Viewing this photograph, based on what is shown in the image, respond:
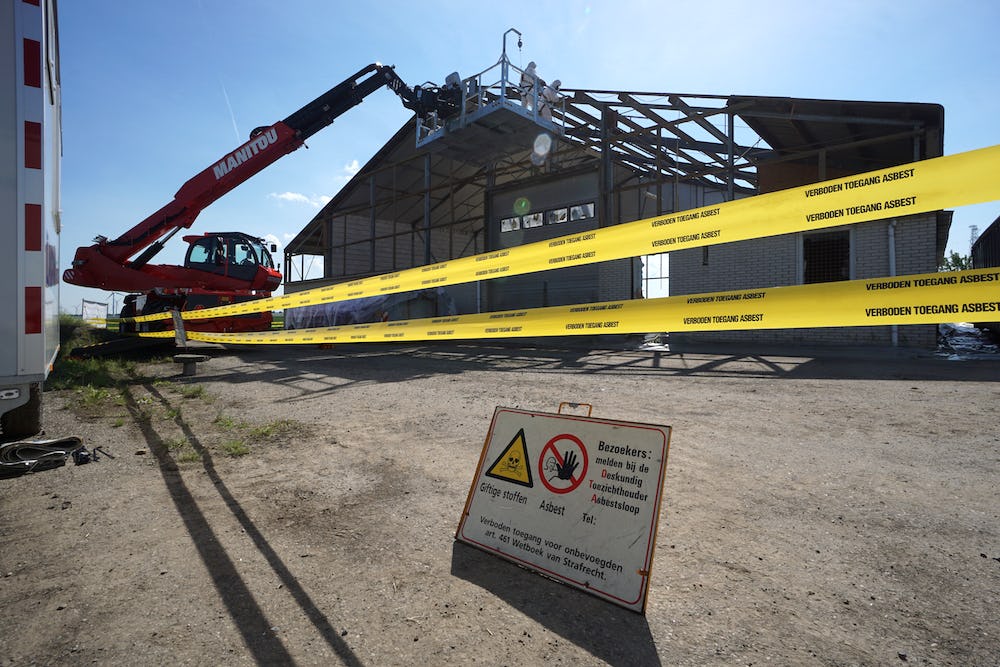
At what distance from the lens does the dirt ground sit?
1844 mm

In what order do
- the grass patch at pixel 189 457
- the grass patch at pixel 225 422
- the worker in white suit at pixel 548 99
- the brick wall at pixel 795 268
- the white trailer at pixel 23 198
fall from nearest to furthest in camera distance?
the white trailer at pixel 23 198
the grass patch at pixel 189 457
the grass patch at pixel 225 422
the brick wall at pixel 795 268
the worker in white suit at pixel 548 99

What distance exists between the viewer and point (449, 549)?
101 inches

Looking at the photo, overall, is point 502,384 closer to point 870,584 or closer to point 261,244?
point 870,584

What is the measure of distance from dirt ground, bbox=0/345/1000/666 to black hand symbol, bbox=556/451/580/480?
0.52 meters

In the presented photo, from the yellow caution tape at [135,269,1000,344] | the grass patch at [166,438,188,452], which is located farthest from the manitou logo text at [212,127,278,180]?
the yellow caution tape at [135,269,1000,344]

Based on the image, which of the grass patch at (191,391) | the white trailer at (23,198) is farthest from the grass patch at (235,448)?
the grass patch at (191,391)

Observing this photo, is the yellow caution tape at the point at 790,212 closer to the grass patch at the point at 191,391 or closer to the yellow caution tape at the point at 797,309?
the yellow caution tape at the point at 797,309

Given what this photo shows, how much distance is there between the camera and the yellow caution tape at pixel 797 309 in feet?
7.93

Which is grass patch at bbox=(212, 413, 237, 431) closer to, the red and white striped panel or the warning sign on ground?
the red and white striped panel

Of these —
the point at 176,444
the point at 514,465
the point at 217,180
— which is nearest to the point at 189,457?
the point at 176,444

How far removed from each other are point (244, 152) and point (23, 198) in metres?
9.43

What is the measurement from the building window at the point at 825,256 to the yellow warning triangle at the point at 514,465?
13.5 meters

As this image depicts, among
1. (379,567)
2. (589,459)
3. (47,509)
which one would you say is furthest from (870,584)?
(47,509)

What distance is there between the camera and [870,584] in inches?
86.9
